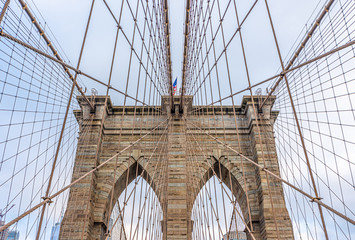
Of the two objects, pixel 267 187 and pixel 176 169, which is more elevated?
pixel 176 169

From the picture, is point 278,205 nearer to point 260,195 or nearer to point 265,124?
point 260,195

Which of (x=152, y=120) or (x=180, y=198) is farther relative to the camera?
(x=152, y=120)

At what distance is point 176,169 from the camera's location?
11.3m

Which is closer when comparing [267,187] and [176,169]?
[267,187]

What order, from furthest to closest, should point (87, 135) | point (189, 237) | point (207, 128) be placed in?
point (207, 128) < point (87, 135) < point (189, 237)

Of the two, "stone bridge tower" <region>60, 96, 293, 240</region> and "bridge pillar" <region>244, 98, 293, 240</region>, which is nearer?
"bridge pillar" <region>244, 98, 293, 240</region>

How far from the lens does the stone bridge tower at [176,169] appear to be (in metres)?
10.1

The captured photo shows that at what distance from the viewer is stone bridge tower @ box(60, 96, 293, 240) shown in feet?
33.1

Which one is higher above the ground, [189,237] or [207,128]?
[207,128]

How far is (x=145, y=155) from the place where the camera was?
12086 millimetres

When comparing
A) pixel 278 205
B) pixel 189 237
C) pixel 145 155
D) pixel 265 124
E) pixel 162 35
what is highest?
pixel 162 35

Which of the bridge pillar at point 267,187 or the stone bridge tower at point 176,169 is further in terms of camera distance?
the stone bridge tower at point 176,169

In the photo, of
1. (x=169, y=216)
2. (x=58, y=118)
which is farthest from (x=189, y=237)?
(x=58, y=118)

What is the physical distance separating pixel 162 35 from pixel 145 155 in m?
4.41
